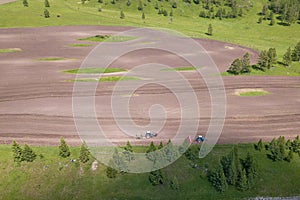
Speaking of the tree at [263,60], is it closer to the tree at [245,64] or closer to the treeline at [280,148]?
the tree at [245,64]

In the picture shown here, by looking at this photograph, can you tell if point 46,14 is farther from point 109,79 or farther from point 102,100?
point 102,100

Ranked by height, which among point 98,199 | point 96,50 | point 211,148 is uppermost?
point 96,50

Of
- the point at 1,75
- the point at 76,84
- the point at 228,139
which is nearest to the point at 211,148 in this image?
the point at 228,139

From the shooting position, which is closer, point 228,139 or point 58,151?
point 58,151

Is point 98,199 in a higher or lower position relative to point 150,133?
lower

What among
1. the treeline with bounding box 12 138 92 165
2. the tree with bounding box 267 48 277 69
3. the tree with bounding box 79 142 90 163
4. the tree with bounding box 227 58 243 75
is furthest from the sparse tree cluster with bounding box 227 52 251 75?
the tree with bounding box 79 142 90 163

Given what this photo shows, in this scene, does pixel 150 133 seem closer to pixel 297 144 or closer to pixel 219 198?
pixel 219 198

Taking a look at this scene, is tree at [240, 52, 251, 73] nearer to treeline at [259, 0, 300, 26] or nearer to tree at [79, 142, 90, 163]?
tree at [79, 142, 90, 163]
